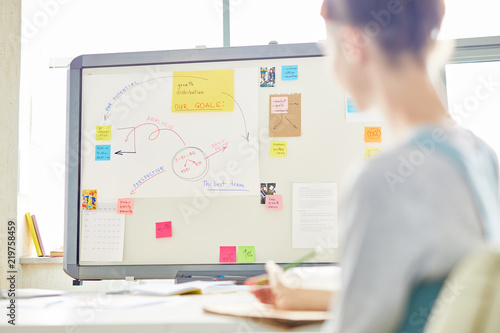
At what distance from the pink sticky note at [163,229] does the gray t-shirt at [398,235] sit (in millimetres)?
1128

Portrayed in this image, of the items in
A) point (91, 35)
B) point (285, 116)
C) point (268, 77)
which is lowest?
point (285, 116)

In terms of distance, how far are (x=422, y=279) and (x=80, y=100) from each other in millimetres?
1400

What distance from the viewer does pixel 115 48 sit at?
2.75 meters

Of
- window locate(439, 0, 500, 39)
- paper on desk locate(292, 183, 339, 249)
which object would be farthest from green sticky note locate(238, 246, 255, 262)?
window locate(439, 0, 500, 39)

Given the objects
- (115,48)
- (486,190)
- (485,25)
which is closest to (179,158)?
(486,190)

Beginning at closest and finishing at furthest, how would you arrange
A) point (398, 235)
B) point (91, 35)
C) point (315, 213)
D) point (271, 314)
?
point (398, 235) < point (271, 314) < point (315, 213) < point (91, 35)

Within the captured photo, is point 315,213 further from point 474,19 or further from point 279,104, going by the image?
point 474,19

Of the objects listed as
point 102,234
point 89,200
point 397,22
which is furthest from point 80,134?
point 397,22

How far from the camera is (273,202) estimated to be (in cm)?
156

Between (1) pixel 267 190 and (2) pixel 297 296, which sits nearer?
(2) pixel 297 296

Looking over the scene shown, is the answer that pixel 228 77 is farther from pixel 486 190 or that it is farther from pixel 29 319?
pixel 486 190

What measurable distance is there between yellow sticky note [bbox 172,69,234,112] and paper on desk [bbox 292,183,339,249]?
0.34m

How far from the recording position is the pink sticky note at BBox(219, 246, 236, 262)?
156cm

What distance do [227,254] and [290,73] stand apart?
56 centimetres
